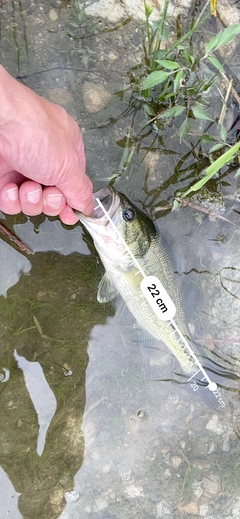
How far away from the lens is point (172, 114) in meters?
2.86

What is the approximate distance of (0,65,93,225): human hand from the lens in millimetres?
2096

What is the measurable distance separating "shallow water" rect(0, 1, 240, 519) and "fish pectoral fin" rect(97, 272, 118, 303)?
0.43 feet

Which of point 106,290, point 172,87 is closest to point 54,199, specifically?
point 106,290

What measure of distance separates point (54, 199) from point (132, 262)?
0.68m

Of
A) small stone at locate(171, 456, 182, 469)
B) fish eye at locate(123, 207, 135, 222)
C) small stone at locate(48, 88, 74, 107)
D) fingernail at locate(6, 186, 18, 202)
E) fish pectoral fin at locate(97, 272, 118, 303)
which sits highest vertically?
small stone at locate(48, 88, 74, 107)

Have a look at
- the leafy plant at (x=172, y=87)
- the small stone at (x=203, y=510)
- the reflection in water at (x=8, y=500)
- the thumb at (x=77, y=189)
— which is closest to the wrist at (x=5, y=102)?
the thumb at (x=77, y=189)

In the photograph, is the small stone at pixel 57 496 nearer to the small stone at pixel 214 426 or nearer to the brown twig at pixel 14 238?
the small stone at pixel 214 426

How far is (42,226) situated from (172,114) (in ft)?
4.06

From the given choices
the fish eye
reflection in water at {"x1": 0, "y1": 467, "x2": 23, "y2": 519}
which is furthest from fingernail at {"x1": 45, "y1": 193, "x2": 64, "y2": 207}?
reflection in water at {"x1": 0, "y1": 467, "x2": 23, "y2": 519}

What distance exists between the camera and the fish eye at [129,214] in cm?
267

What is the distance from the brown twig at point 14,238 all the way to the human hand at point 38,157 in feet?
1.51

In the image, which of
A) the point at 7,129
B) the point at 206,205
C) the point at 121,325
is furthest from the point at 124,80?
the point at 121,325

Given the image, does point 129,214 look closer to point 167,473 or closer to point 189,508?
point 167,473

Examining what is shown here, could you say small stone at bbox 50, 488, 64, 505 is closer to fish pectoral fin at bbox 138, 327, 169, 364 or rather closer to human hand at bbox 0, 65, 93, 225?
fish pectoral fin at bbox 138, 327, 169, 364
